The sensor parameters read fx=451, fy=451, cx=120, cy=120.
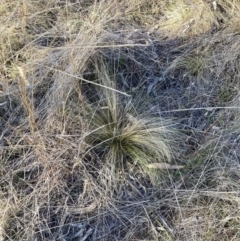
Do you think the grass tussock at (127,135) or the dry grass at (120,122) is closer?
the dry grass at (120,122)

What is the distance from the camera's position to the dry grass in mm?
1952

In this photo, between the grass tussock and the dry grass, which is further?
the grass tussock

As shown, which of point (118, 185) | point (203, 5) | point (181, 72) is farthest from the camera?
point (203, 5)

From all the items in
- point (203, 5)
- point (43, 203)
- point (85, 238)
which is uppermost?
point (203, 5)

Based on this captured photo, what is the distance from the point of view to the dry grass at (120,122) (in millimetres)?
1952

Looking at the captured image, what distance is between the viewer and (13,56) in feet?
8.38

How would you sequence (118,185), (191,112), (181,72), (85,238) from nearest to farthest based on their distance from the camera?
(85,238), (118,185), (191,112), (181,72)

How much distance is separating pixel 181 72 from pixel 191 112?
30 cm

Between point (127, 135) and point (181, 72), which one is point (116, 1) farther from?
point (127, 135)

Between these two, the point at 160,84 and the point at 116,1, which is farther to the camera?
the point at 116,1

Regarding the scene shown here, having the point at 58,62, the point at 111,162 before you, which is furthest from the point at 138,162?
the point at 58,62

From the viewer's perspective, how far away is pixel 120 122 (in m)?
2.21

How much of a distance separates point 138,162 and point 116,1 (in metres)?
1.19

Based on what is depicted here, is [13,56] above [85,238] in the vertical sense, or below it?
above
